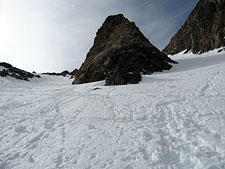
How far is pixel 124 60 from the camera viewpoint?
19.2 metres

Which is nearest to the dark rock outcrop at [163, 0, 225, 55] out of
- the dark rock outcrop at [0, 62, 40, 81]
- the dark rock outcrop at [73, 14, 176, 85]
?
the dark rock outcrop at [73, 14, 176, 85]

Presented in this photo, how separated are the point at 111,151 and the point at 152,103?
14.5 feet

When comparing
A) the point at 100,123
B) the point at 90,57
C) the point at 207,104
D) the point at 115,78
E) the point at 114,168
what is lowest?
the point at 114,168

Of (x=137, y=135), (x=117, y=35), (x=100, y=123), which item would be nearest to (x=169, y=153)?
(x=137, y=135)

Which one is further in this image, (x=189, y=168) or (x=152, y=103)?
(x=152, y=103)

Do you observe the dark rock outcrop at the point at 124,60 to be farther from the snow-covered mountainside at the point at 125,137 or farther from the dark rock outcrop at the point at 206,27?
the dark rock outcrop at the point at 206,27

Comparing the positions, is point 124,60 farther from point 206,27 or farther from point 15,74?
point 206,27

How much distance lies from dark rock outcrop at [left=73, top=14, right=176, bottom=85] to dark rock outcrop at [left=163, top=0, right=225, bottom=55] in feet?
77.3

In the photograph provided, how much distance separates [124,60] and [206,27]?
157 ft

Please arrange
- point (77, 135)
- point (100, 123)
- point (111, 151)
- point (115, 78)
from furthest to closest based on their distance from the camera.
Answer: point (115, 78), point (100, 123), point (77, 135), point (111, 151)

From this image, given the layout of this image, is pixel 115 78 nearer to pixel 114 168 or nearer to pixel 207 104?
pixel 207 104

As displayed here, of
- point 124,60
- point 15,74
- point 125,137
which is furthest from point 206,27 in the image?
point 15,74

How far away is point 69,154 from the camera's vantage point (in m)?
4.36

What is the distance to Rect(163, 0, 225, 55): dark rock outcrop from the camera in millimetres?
35625
